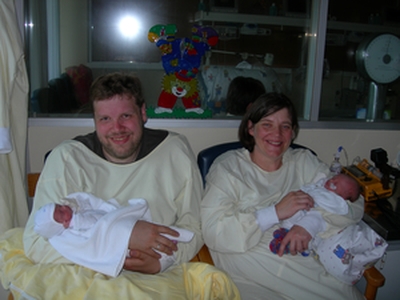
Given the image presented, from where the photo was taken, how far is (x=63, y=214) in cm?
141

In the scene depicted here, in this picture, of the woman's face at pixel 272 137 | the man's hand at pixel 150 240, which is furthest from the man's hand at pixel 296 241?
the man's hand at pixel 150 240

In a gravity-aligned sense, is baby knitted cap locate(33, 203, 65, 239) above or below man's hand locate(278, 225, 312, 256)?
above

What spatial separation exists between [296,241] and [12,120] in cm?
157

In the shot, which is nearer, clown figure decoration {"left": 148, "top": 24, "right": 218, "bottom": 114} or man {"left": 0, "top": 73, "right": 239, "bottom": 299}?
man {"left": 0, "top": 73, "right": 239, "bottom": 299}

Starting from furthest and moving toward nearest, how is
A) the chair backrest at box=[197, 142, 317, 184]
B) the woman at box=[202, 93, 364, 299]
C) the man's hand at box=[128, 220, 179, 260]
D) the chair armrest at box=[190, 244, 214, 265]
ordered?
the chair backrest at box=[197, 142, 317, 184] → the chair armrest at box=[190, 244, 214, 265] → the woman at box=[202, 93, 364, 299] → the man's hand at box=[128, 220, 179, 260]

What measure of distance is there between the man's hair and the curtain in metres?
0.44

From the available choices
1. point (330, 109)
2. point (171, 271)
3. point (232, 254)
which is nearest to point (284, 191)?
point (232, 254)

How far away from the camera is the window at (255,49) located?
2484mm

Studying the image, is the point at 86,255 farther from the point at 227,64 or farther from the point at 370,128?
the point at 370,128

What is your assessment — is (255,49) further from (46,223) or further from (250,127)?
(46,223)

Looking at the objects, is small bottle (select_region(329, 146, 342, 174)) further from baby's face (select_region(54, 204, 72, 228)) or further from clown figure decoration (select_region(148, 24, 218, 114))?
baby's face (select_region(54, 204, 72, 228))

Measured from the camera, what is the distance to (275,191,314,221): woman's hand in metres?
1.61

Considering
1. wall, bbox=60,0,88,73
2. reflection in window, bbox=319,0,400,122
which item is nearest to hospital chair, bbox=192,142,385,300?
reflection in window, bbox=319,0,400,122

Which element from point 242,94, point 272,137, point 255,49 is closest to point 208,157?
point 272,137
